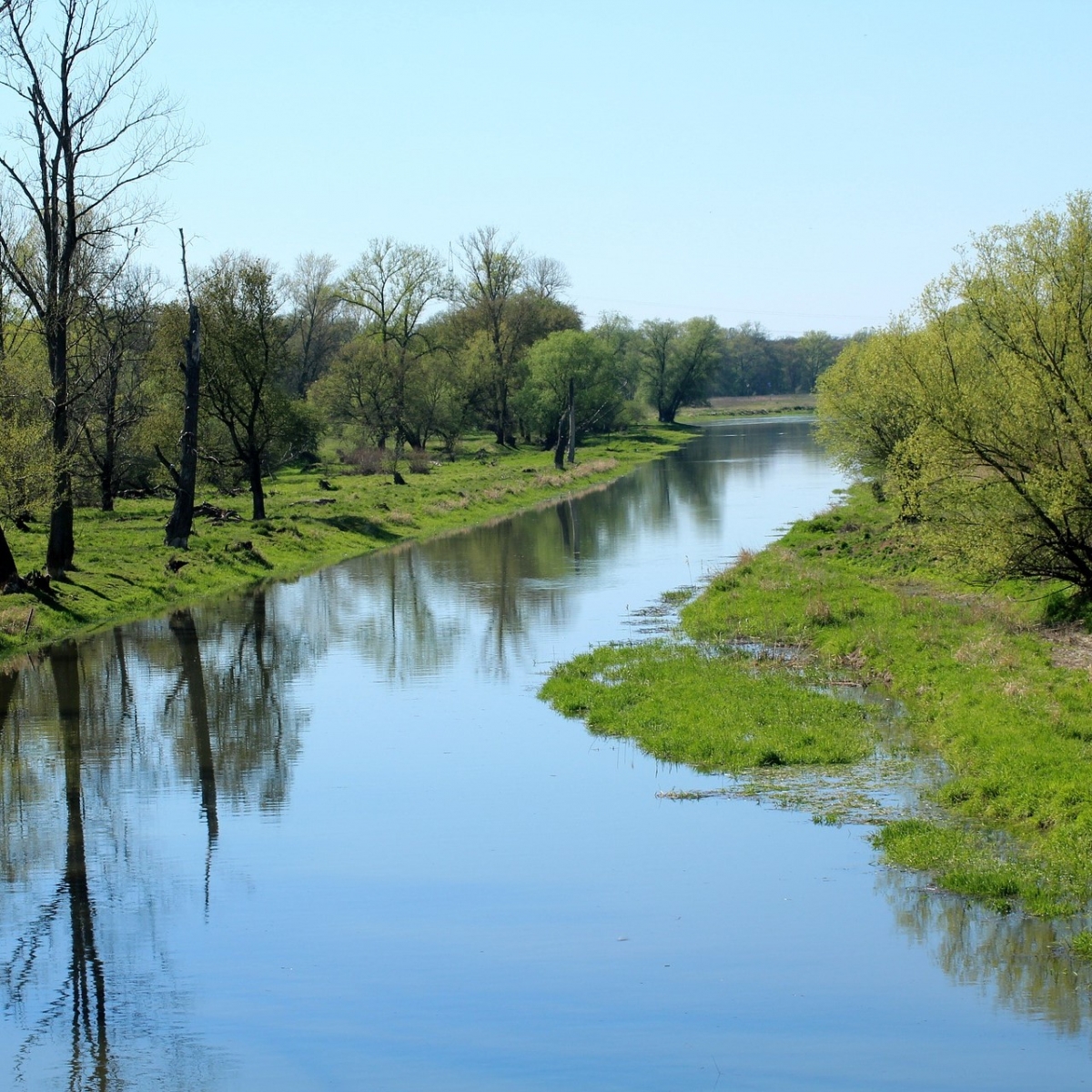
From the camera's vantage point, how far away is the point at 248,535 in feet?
119

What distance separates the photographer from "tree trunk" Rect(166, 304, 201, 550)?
33.3 metres

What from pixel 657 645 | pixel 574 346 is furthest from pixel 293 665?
pixel 574 346

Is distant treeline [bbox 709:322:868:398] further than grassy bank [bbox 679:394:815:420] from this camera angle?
Yes

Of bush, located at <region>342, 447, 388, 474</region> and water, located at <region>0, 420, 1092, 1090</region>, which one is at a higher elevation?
bush, located at <region>342, 447, 388, 474</region>

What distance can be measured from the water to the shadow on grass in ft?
63.2

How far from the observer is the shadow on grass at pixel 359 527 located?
40094mm

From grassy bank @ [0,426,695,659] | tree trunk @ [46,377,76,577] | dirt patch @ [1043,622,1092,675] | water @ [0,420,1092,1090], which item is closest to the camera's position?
water @ [0,420,1092,1090]

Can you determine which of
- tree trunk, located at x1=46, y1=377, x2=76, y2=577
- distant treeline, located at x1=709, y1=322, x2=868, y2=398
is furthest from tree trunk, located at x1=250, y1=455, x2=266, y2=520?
distant treeline, located at x1=709, y1=322, x2=868, y2=398

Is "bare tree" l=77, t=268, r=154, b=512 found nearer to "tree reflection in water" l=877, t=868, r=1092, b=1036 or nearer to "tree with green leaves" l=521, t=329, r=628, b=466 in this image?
"tree reflection in water" l=877, t=868, r=1092, b=1036

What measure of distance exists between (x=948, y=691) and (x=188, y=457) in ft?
74.7

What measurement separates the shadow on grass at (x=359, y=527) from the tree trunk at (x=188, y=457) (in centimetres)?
679

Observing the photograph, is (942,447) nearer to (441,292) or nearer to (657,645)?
(657,645)

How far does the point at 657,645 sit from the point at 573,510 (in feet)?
93.3

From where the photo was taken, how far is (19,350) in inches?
1307
